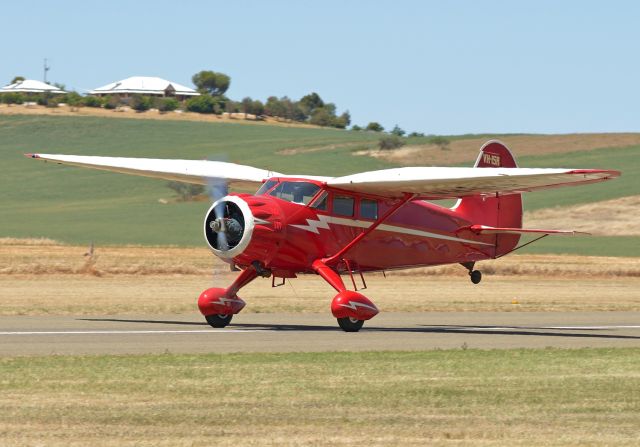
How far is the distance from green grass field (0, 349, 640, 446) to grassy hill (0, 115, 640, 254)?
3159 cm

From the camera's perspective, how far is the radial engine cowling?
1972 centimetres

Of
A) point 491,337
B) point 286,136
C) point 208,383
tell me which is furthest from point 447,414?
point 286,136

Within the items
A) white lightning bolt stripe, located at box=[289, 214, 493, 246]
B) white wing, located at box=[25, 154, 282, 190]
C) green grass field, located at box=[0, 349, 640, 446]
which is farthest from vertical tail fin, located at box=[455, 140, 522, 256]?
green grass field, located at box=[0, 349, 640, 446]

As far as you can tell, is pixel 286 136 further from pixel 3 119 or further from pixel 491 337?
pixel 491 337

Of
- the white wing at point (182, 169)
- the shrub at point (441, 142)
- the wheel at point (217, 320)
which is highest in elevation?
the shrub at point (441, 142)

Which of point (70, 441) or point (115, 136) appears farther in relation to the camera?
point (115, 136)

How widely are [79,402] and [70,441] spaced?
186 centimetres

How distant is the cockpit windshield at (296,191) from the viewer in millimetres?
21156

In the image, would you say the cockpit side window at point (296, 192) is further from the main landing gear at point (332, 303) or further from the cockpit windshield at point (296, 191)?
the main landing gear at point (332, 303)

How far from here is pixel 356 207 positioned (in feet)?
72.4

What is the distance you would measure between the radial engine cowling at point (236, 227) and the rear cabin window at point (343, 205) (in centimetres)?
190

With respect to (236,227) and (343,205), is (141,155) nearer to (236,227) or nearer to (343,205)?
(343,205)

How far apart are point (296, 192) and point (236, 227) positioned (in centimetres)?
193

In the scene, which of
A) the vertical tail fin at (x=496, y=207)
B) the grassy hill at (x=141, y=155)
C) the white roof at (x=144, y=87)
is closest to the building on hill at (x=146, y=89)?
the white roof at (x=144, y=87)
